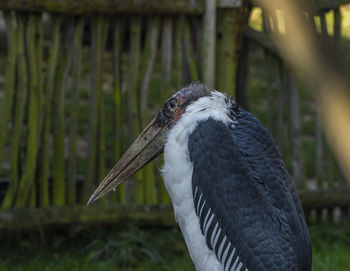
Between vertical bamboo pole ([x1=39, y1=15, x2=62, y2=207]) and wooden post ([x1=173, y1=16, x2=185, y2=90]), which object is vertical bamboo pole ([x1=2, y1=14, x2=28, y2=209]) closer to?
vertical bamboo pole ([x1=39, y1=15, x2=62, y2=207])

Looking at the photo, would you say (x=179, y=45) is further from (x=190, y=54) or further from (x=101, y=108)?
(x=101, y=108)

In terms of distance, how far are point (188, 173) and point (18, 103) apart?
1.85 metres

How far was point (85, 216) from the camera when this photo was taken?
455 centimetres

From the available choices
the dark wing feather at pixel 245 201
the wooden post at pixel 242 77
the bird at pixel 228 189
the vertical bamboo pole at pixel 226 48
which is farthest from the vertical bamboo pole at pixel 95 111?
the dark wing feather at pixel 245 201

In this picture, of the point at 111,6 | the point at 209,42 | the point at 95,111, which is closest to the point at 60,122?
the point at 95,111

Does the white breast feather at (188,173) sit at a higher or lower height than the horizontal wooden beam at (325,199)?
higher

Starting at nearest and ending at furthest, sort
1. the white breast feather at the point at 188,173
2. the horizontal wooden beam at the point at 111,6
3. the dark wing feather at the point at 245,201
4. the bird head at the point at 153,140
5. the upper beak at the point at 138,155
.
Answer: the dark wing feather at the point at 245,201 < the white breast feather at the point at 188,173 < the bird head at the point at 153,140 < the upper beak at the point at 138,155 < the horizontal wooden beam at the point at 111,6

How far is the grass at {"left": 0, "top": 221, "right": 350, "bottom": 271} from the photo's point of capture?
4.39m

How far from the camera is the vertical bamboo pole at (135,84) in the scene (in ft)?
15.1

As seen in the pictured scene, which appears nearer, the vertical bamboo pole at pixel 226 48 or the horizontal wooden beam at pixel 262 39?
the vertical bamboo pole at pixel 226 48

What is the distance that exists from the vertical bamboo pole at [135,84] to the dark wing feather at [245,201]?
177cm

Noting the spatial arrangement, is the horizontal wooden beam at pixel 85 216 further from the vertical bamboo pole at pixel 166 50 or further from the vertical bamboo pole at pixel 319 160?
the vertical bamboo pole at pixel 319 160

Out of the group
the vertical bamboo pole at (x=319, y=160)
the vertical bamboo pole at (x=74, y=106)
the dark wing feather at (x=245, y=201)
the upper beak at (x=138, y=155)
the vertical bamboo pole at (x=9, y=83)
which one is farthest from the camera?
the vertical bamboo pole at (x=319, y=160)

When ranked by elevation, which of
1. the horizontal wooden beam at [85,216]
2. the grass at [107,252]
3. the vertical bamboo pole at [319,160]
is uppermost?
the vertical bamboo pole at [319,160]
